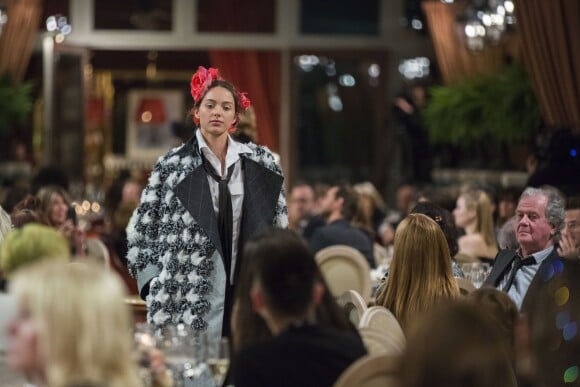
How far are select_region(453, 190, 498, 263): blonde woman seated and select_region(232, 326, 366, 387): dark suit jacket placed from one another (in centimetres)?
486

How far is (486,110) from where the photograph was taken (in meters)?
13.0

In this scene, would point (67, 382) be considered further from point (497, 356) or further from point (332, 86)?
point (332, 86)

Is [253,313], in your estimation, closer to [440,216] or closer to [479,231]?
[440,216]

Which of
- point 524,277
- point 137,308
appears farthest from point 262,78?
point 524,277

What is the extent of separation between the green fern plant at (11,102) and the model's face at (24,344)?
11.7 meters

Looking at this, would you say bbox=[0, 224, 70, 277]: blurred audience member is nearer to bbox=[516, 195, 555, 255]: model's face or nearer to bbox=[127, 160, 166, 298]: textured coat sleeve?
bbox=[127, 160, 166, 298]: textured coat sleeve

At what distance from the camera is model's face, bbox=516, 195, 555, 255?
21.3 feet

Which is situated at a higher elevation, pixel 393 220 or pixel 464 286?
pixel 464 286

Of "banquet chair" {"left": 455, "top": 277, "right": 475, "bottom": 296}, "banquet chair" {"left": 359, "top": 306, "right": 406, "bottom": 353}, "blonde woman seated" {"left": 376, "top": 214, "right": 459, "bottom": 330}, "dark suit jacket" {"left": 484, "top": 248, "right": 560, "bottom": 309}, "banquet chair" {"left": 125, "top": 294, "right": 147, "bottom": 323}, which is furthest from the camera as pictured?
"banquet chair" {"left": 125, "top": 294, "right": 147, "bottom": 323}

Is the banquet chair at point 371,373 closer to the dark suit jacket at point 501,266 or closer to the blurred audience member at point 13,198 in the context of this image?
the dark suit jacket at point 501,266

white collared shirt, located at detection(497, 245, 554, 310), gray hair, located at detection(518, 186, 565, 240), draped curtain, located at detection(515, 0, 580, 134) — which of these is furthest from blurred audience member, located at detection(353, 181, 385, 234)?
white collared shirt, located at detection(497, 245, 554, 310)

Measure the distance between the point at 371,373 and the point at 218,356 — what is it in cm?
74

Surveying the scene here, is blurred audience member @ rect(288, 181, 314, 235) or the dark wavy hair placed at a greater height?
the dark wavy hair

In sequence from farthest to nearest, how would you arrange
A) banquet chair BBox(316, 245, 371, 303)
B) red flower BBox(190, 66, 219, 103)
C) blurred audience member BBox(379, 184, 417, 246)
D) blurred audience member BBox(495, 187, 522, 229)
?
blurred audience member BBox(379, 184, 417, 246)
blurred audience member BBox(495, 187, 522, 229)
banquet chair BBox(316, 245, 371, 303)
red flower BBox(190, 66, 219, 103)
